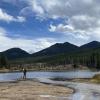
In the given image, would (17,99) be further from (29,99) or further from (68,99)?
(68,99)

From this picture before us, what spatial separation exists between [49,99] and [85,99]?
430 centimetres

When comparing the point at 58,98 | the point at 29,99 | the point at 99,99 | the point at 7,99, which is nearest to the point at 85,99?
the point at 99,99

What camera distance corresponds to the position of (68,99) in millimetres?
38438

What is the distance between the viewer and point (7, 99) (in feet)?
126

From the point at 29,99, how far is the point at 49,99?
7.54 ft

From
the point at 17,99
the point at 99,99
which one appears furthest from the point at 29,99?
the point at 99,99

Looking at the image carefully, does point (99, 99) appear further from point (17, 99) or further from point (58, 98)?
point (17, 99)

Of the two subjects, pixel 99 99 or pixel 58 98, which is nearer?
pixel 99 99

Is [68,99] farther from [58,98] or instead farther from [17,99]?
[17,99]

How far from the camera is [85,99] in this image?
37.1m

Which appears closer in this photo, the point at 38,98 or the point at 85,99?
the point at 85,99

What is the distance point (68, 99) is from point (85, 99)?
89.3 inches

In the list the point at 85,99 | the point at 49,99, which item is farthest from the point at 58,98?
the point at 85,99

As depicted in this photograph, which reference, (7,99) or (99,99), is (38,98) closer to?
(7,99)
